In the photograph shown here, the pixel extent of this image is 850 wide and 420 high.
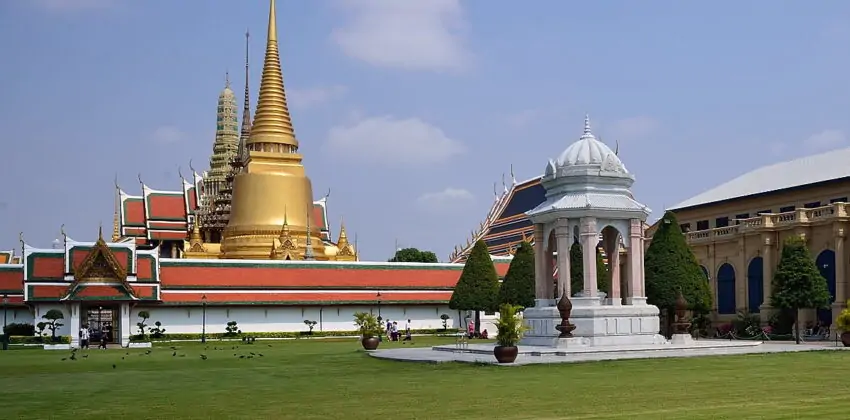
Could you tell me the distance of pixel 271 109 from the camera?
78500 mm

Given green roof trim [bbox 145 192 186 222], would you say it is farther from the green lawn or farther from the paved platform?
the green lawn

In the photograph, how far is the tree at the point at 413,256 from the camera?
113m

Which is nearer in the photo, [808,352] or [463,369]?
[463,369]

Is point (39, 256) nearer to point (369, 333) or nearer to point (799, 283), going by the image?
point (369, 333)

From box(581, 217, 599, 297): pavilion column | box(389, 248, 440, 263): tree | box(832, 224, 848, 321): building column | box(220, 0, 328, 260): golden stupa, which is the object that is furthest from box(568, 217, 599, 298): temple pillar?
box(389, 248, 440, 263): tree

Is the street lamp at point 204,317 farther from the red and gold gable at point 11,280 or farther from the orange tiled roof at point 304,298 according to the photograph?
the red and gold gable at point 11,280

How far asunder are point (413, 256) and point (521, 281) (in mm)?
58253

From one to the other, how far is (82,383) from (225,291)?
3738 cm

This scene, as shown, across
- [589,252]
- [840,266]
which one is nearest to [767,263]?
[840,266]

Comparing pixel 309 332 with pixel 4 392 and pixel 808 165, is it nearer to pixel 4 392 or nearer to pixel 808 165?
pixel 808 165

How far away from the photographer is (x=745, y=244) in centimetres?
5491

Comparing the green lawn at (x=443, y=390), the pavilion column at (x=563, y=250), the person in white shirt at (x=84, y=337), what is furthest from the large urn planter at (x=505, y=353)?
the person in white shirt at (x=84, y=337)

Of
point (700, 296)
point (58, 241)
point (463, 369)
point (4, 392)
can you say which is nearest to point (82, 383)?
point (4, 392)

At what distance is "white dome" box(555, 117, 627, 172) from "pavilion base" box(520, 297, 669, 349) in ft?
15.8
